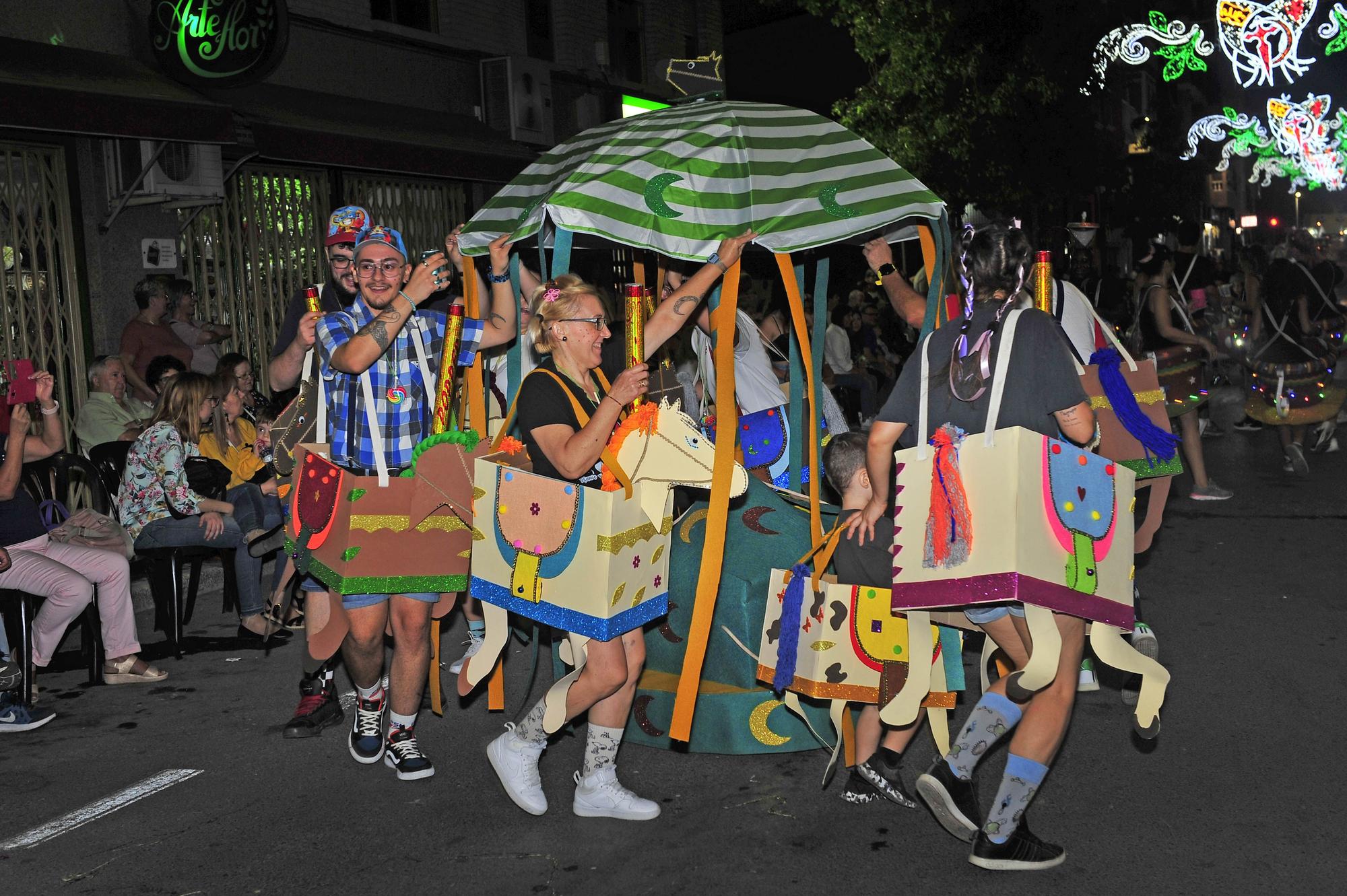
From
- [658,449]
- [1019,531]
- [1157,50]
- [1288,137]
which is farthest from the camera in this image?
[1288,137]

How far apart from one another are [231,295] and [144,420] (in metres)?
3.38

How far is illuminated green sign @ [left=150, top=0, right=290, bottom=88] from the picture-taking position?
31.3 ft

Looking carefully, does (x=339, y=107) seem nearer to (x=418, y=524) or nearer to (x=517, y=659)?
→ (x=517, y=659)

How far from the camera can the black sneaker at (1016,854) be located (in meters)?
3.82

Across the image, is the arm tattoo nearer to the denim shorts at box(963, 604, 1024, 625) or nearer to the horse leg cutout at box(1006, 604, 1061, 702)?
the denim shorts at box(963, 604, 1024, 625)

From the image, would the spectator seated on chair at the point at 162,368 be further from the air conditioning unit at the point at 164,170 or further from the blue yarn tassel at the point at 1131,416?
the blue yarn tassel at the point at 1131,416

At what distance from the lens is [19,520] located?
5.99 metres

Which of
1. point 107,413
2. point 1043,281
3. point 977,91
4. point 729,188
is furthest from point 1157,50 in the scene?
point 1043,281

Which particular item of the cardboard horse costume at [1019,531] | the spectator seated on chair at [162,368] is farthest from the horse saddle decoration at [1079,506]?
the spectator seated on chair at [162,368]

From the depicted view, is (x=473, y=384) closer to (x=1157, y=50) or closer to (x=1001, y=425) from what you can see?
Answer: (x=1001, y=425)

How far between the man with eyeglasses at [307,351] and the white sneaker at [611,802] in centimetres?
124

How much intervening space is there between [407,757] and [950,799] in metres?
2.00

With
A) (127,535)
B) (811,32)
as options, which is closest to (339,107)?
(127,535)

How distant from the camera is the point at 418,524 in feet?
14.9
